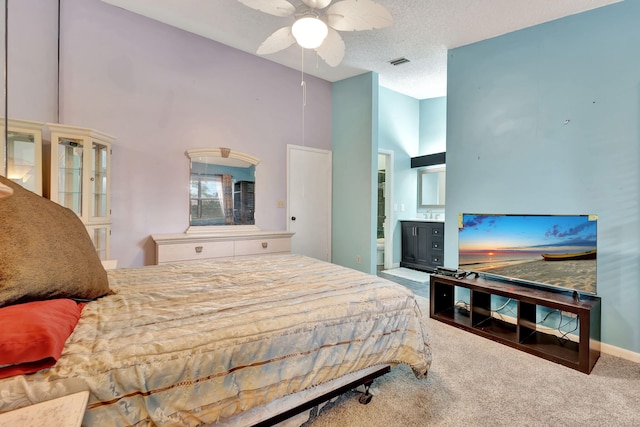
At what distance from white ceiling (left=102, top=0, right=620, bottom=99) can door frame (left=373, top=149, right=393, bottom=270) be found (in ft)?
5.40

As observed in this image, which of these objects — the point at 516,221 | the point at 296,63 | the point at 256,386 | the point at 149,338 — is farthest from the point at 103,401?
the point at 296,63

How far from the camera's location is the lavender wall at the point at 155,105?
2.75 m

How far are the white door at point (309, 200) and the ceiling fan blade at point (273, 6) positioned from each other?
2247 mm

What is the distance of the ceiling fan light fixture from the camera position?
1.89 meters

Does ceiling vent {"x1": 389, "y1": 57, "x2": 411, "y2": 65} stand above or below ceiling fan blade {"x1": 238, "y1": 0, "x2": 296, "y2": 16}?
above

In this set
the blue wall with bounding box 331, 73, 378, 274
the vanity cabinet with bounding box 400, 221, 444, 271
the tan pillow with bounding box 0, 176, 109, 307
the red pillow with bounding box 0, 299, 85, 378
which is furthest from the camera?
the vanity cabinet with bounding box 400, 221, 444, 271

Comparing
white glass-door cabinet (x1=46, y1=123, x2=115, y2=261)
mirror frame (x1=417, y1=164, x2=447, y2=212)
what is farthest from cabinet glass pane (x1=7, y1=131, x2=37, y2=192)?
mirror frame (x1=417, y1=164, x2=447, y2=212)

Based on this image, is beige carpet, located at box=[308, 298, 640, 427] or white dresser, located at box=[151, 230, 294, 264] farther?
white dresser, located at box=[151, 230, 294, 264]

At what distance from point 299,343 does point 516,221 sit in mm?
2487

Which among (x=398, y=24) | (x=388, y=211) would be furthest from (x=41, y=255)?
(x=388, y=211)

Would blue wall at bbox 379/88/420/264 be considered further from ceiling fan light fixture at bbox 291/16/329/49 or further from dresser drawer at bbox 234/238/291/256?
ceiling fan light fixture at bbox 291/16/329/49

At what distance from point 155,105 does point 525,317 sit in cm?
414

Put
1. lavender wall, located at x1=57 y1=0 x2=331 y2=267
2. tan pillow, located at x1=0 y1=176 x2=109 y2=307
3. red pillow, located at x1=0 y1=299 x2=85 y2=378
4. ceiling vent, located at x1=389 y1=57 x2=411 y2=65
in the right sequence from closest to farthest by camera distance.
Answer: red pillow, located at x1=0 y1=299 x2=85 y2=378, tan pillow, located at x1=0 y1=176 x2=109 y2=307, lavender wall, located at x1=57 y1=0 x2=331 y2=267, ceiling vent, located at x1=389 y1=57 x2=411 y2=65

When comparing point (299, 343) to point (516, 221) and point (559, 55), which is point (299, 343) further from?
point (559, 55)
